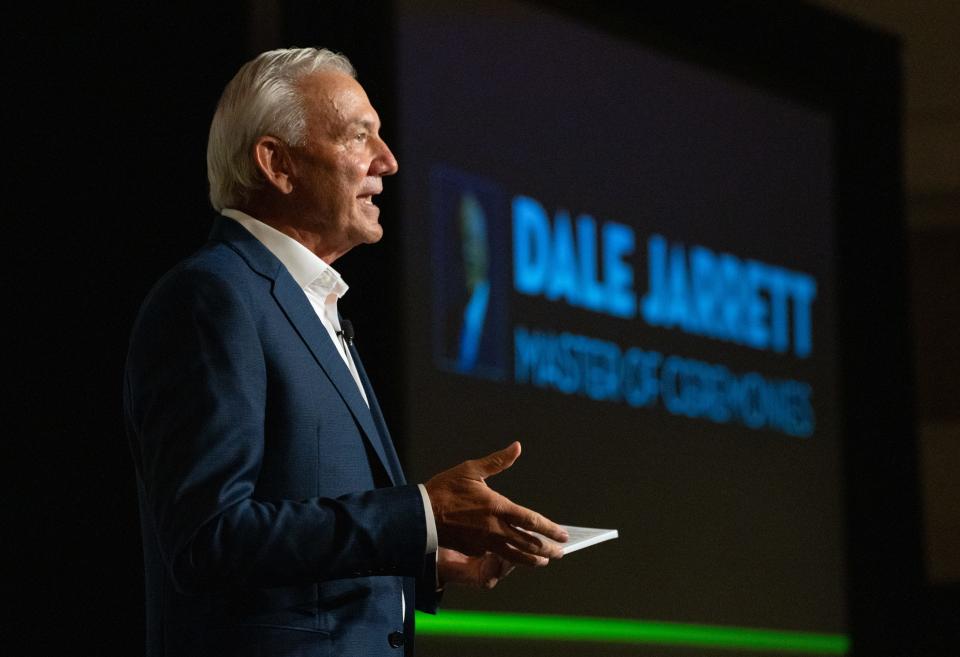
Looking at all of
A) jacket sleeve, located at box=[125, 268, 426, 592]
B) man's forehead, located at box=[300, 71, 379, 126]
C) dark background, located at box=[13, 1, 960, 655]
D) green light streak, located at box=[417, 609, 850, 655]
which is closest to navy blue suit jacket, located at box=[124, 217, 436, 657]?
jacket sleeve, located at box=[125, 268, 426, 592]

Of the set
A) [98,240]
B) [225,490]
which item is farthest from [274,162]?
[98,240]

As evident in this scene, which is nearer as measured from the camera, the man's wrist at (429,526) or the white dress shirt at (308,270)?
the man's wrist at (429,526)

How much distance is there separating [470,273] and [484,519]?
2034 millimetres

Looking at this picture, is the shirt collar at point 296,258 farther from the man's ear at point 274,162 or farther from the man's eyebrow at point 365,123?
the man's eyebrow at point 365,123

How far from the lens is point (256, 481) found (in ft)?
5.50

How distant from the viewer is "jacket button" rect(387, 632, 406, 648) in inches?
69.0

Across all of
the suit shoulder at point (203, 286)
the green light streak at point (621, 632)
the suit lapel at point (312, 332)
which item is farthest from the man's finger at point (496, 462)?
the green light streak at point (621, 632)

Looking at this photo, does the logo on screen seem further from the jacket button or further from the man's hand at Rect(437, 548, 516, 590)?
the jacket button

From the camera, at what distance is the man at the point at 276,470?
1589mm

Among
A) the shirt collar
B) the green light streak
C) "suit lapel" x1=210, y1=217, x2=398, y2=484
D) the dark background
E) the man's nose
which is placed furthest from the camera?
the green light streak

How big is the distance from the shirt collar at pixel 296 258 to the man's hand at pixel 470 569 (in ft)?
1.23

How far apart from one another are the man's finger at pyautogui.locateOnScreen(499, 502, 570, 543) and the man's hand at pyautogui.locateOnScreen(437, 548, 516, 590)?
36 centimetres

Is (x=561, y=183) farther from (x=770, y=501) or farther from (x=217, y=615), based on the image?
(x=217, y=615)

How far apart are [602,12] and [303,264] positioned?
2.60m
